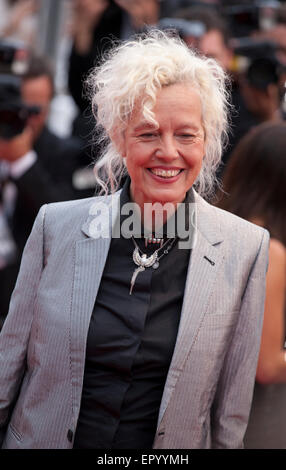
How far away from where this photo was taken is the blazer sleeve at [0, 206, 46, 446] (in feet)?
6.25

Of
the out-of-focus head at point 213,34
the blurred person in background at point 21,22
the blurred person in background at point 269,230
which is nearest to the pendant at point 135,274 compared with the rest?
the blurred person in background at point 269,230

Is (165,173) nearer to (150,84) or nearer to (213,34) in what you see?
(150,84)

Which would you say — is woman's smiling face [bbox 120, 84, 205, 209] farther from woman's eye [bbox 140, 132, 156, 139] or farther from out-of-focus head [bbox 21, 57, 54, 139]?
out-of-focus head [bbox 21, 57, 54, 139]

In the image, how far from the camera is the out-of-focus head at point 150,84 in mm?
1778

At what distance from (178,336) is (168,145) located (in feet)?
1.51

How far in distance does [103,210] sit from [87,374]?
16.7 inches

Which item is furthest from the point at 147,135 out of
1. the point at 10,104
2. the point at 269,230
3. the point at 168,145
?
the point at 10,104

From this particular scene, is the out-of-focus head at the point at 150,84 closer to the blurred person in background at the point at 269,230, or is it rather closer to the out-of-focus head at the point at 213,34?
the blurred person in background at the point at 269,230

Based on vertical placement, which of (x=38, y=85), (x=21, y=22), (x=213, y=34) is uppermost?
(x=213, y=34)

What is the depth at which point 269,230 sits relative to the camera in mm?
2213

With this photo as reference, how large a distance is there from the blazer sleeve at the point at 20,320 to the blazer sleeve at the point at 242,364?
52 cm

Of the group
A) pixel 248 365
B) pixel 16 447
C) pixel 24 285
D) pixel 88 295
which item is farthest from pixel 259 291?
pixel 16 447

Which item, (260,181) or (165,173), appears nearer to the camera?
(165,173)

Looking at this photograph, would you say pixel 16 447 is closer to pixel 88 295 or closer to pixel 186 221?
pixel 88 295
